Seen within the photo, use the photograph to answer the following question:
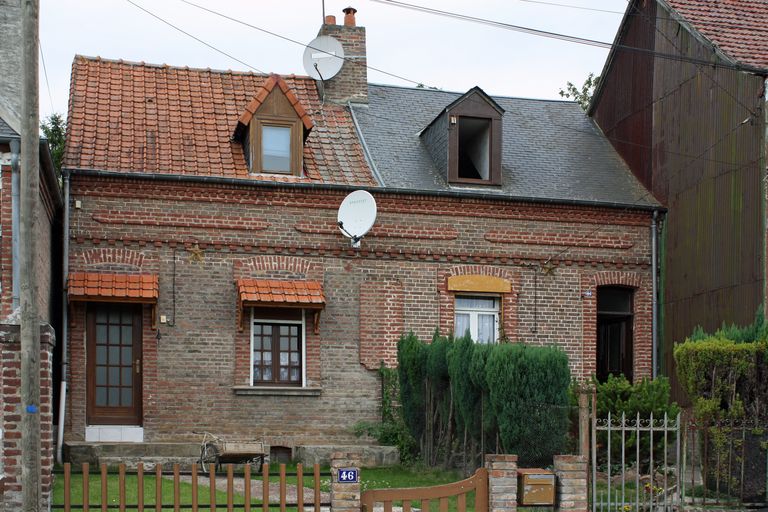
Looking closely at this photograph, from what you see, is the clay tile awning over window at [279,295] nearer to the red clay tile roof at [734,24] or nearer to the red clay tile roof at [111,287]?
the red clay tile roof at [111,287]

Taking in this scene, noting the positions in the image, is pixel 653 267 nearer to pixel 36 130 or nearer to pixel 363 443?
pixel 363 443

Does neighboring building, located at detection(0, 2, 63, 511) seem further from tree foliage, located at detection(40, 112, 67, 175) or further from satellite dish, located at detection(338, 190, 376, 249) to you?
tree foliage, located at detection(40, 112, 67, 175)

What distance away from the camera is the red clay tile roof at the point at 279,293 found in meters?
18.4

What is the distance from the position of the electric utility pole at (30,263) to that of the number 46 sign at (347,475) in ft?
9.86

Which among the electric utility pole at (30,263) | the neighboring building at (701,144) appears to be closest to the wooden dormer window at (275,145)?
the neighboring building at (701,144)

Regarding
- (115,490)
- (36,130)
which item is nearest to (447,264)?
(115,490)

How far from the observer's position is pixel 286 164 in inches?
769

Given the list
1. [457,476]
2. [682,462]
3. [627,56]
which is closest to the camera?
[682,462]

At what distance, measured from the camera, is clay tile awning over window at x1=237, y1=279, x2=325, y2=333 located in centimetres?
Result: 1838

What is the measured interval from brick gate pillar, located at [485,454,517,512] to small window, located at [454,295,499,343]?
320 inches

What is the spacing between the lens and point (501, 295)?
20.2m

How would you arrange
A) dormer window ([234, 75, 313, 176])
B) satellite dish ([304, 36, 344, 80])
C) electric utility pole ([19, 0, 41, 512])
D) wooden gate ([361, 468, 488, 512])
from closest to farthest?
electric utility pole ([19, 0, 41, 512]) → wooden gate ([361, 468, 488, 512]) → dormer window ([234, 75, 313, 176]) → satellite dish ([304, 36, 344, 80])

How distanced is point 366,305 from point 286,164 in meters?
2.84

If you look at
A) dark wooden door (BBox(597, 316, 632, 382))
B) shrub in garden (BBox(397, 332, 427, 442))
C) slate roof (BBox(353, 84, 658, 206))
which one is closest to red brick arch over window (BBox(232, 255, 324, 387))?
shrub in garden (BBox(397, 332, 427, 442))
